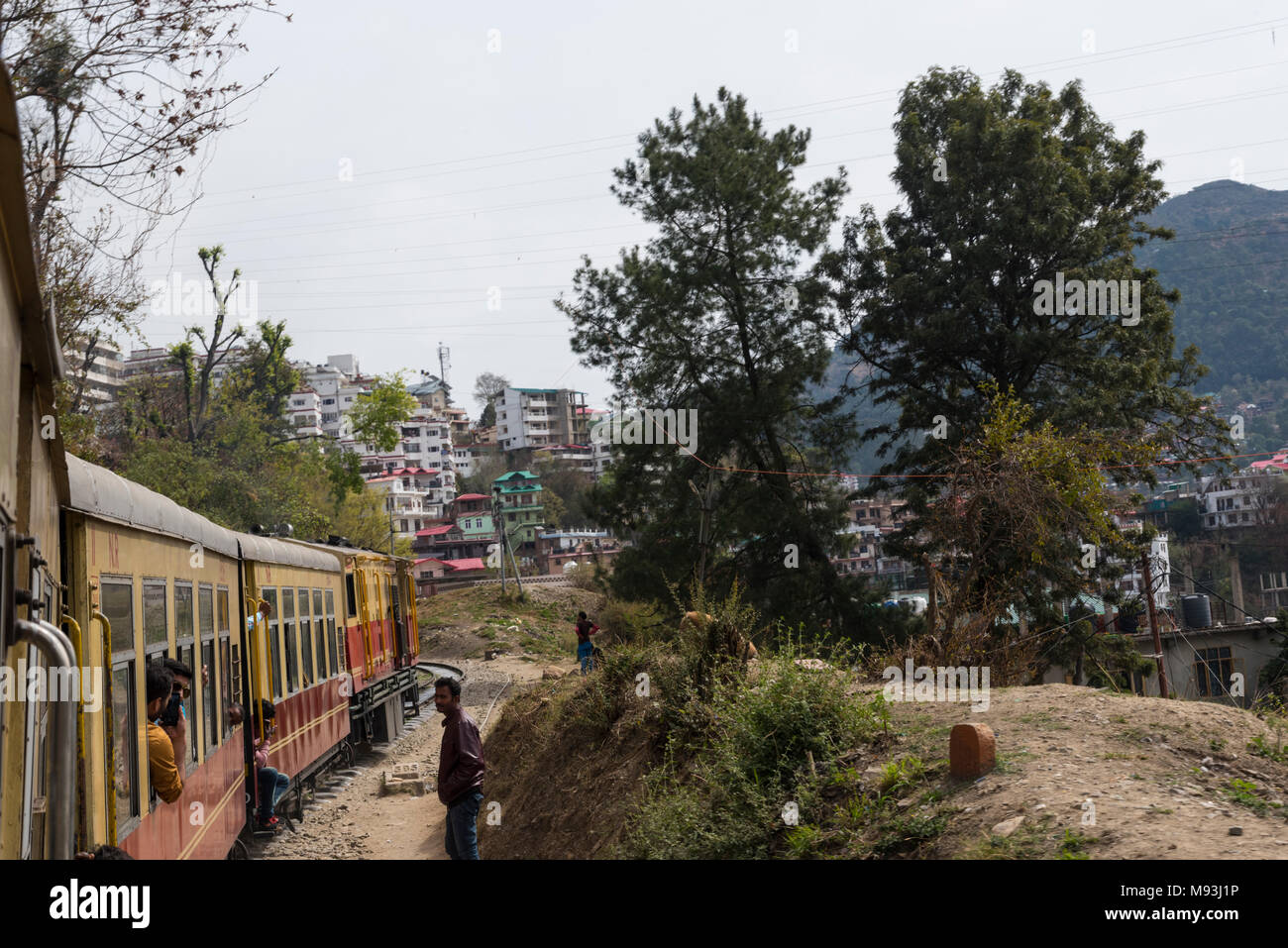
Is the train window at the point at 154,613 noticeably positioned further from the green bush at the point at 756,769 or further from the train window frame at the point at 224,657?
the green bush at the point at 756,769

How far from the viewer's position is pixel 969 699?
9633mm

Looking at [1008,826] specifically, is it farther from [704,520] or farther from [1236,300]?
[1236,300]

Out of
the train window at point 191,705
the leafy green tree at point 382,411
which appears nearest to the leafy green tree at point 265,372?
the leafy green tree at point 382,411

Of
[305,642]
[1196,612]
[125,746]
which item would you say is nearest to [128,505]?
[125,746]

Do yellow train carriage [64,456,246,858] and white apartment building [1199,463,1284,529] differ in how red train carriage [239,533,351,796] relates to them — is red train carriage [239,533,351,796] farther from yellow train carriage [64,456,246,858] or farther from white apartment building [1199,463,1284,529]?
white apartment building [1199,463,1284,529]

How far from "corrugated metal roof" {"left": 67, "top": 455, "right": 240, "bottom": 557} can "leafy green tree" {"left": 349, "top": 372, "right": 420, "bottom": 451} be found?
43229mm

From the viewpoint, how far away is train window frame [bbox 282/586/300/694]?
12.0 m

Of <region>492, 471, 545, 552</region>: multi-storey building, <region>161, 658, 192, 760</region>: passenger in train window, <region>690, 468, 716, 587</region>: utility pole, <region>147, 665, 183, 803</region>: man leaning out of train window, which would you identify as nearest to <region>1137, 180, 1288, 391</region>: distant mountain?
<region>492, 471, 545, 552</region>: multi-storey building

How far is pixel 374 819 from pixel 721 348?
57.7 ft

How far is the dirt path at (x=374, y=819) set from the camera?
11812mm

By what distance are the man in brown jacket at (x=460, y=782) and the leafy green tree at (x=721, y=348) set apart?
19234 millimetres

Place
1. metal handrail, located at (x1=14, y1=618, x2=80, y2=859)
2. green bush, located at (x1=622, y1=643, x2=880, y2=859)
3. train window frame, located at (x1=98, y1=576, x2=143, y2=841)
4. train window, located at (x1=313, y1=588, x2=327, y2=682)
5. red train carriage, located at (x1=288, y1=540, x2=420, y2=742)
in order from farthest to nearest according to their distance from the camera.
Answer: red train carriage, located at (x1=288, y1=540, x2=420, y2=742)
train window, located at (x1=313, y1=588, x2=327, y2=682)
green bush, located at (x1=622, y1=643, x2=880, y2=859)
train window frame, located at (x1=98, y1=576, x2=143, y2=841)
metal handrail, located at (x1=14, y1=618, x2=80, y2=859)
